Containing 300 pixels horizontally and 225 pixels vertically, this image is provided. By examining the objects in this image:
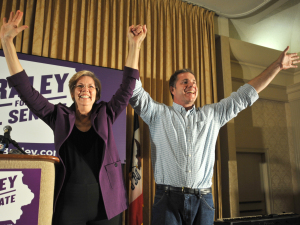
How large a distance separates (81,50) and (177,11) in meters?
1.64

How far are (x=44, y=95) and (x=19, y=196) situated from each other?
6.20 feet

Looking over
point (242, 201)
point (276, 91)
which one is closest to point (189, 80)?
point (242, 201)

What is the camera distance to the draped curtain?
3004 millimetres

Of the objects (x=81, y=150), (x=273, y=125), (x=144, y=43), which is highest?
(x=144, y=43)

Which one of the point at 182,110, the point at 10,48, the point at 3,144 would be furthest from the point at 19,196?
the point at 182,110

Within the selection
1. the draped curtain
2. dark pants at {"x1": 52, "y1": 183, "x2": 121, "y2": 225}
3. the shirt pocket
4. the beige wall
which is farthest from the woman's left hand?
the beige wall

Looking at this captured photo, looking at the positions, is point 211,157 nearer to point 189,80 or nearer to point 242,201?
point 189,80

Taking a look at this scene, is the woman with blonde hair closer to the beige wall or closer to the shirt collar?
the shirt collar

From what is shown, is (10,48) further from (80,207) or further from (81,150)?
(80,207)

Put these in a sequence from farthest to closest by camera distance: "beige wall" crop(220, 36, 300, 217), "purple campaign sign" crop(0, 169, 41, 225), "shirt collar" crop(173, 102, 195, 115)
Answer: "beige wall" crop(220, 36, 300, 217), "shirt collar" crop(173, 102, 195, 115), "purple campaign sign" crop(0, 169, 41, 225)

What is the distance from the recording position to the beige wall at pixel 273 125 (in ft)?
14.6

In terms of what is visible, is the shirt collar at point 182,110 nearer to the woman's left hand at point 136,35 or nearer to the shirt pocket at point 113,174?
the woman's left hand at point 136,35

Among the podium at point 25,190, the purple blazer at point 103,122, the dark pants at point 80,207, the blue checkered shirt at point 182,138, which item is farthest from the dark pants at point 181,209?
the podium at point 25,190

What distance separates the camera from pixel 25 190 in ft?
3.34
